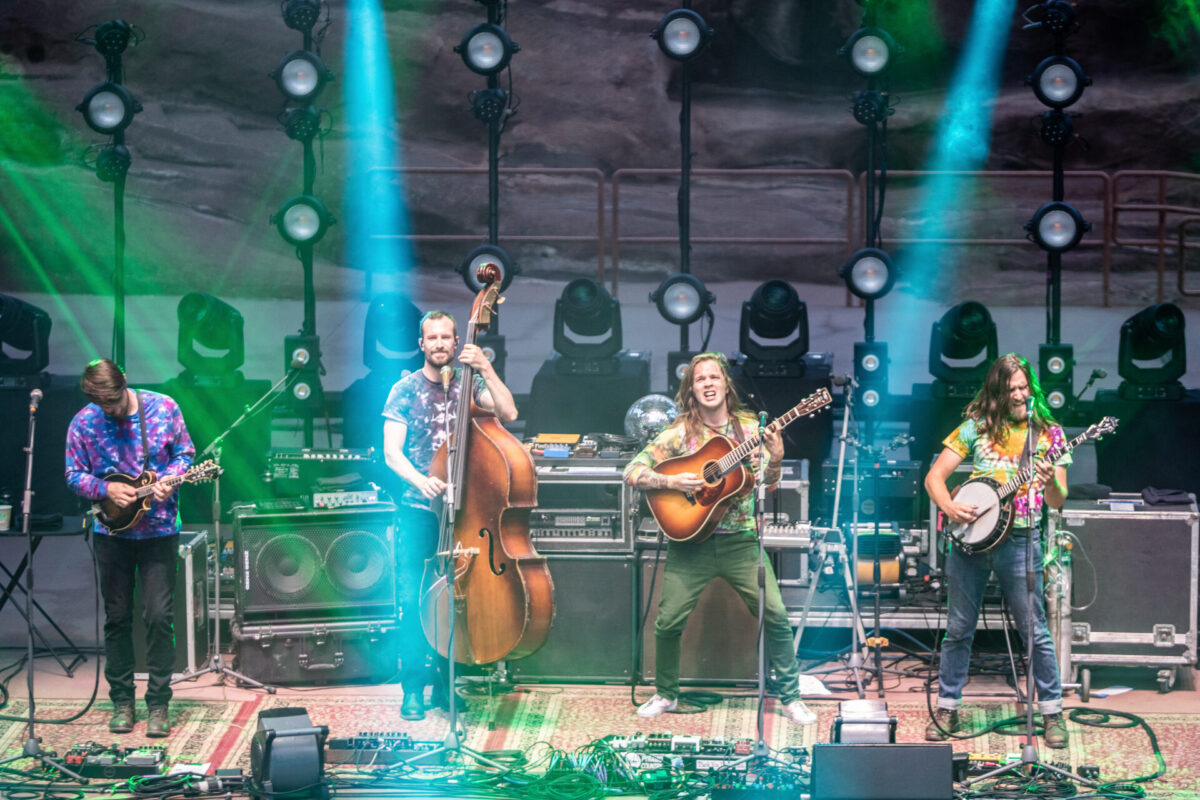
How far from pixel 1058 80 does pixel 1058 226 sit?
31.1 inches

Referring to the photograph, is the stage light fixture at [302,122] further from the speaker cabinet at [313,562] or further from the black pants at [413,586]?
the black pants at [413,586]

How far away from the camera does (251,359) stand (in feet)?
39.9

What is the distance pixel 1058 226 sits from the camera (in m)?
8.69

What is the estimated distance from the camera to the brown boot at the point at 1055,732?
20.5 ft

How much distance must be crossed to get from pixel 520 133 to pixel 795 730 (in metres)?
9.17

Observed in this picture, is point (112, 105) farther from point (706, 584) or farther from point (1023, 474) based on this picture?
point (1023, 474)

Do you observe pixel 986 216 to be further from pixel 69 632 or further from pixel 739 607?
pixel 69 632

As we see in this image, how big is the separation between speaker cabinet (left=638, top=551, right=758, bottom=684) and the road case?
1.47 metres

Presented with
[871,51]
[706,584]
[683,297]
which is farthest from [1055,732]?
[871,51]

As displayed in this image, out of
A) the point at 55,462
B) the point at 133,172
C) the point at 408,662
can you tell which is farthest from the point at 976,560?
the point at 133,172

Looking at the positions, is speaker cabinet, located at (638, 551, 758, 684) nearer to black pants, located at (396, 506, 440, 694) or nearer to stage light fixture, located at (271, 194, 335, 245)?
black pants, located at (396, 506, 440, 694)

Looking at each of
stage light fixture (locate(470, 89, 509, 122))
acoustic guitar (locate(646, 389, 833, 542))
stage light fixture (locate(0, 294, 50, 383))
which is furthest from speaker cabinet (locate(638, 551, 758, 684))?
stage light fixture (locate(0, 294, 50, 383))

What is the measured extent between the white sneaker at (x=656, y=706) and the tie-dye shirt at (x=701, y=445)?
79cm

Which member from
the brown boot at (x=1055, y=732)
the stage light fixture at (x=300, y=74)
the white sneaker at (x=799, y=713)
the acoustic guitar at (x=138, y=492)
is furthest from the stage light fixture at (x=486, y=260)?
the brown boot at (x=1055, y=732)
